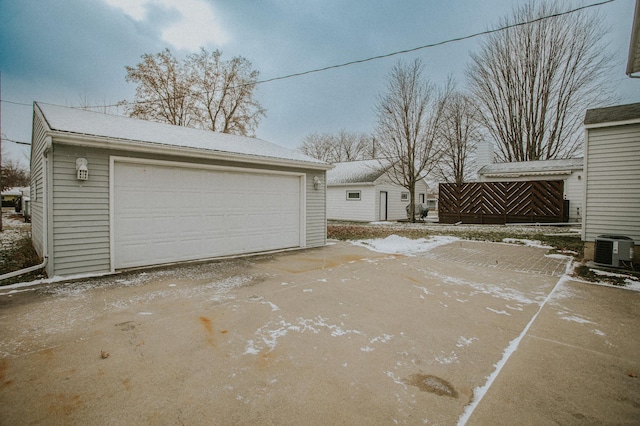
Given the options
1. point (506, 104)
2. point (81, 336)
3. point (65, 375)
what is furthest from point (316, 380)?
point (506, 104)

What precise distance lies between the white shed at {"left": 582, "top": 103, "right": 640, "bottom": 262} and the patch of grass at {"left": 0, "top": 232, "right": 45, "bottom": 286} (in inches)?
437

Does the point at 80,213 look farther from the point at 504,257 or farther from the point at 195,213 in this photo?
the point at 504,257

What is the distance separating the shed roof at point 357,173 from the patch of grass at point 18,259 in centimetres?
1375

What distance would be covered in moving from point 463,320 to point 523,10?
26.3 metres

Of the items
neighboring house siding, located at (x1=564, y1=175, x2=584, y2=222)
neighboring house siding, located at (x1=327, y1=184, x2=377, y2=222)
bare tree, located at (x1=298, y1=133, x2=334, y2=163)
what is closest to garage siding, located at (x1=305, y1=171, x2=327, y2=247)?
neighboring house siding, located at (x1=327, y1=184, x2=377, y2=222)

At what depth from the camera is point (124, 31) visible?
12.7 metres

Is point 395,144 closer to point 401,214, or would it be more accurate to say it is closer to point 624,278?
point 401,214

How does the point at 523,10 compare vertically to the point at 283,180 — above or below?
above

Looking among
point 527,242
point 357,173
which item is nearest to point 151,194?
point 527,242

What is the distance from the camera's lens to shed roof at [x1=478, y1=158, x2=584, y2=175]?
54.2 ft

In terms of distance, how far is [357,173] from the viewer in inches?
760

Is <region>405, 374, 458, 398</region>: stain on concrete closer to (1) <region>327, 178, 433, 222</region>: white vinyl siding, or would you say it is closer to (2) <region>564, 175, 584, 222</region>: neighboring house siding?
(1) <region>327, 178, 433, 222</region>: white vinyl siding

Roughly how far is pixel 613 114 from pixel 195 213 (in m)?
9.56

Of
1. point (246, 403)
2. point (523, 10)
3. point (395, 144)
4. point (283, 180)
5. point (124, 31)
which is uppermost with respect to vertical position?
point (523, 10)
